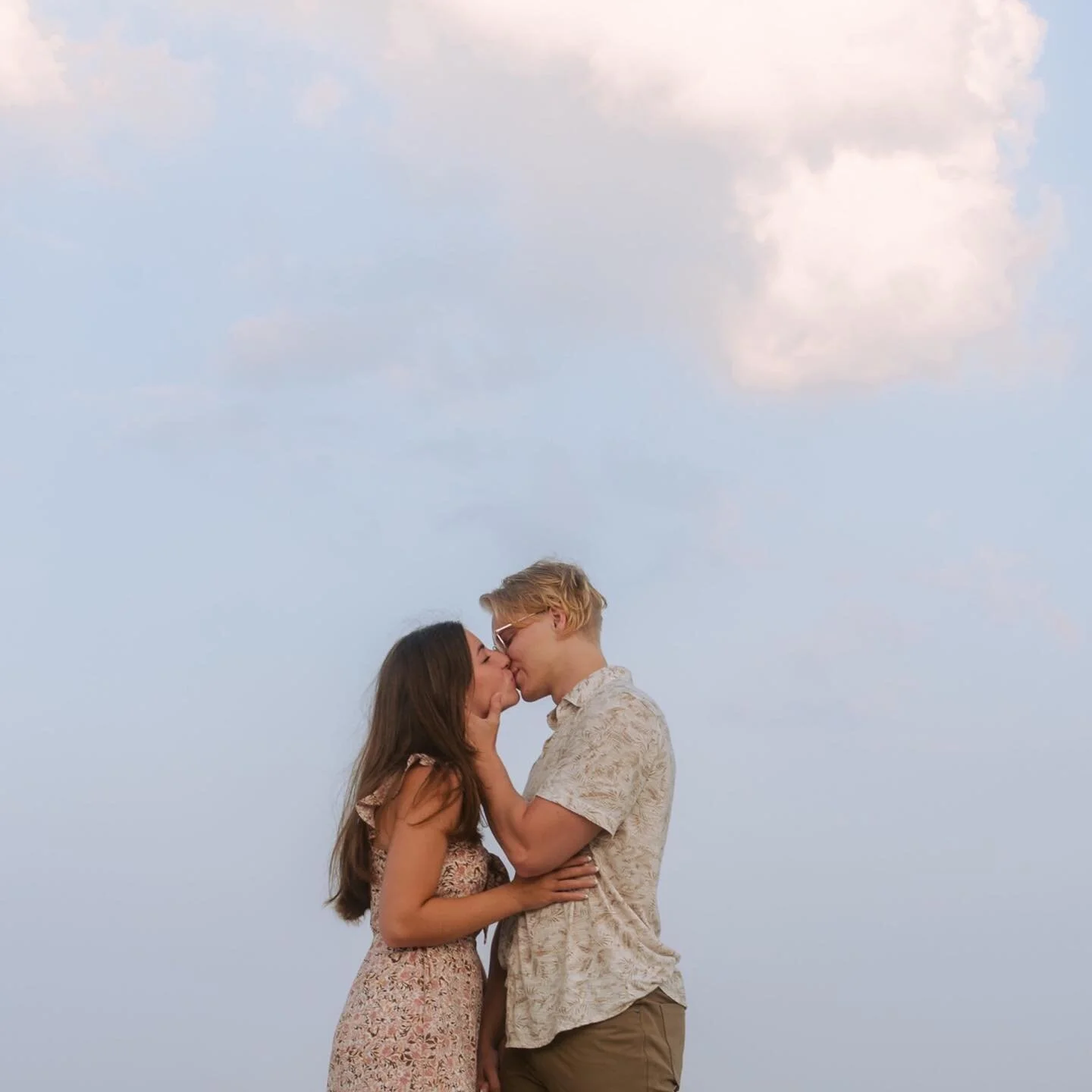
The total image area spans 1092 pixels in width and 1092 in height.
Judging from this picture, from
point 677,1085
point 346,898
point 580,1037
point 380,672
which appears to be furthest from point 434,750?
point 677,1085

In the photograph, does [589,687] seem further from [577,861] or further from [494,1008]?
[494,1008]

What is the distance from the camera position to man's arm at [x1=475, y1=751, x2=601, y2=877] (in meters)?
4.14

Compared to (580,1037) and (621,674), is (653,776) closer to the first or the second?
(621,674)

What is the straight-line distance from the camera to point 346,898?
14.9ft

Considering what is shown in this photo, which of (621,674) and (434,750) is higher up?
(621,674)

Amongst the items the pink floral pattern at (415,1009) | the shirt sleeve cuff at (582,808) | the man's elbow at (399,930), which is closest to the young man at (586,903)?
the shirt sleeve cuff at (582,808)

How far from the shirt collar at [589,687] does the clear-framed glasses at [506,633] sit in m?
0.25

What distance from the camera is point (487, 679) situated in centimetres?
449

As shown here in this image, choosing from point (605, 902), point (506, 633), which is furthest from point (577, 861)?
point (506, 633)

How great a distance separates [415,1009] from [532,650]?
43.5 inches

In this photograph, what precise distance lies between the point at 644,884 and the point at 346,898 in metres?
0.91

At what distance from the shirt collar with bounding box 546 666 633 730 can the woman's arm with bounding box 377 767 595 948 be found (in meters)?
0.50

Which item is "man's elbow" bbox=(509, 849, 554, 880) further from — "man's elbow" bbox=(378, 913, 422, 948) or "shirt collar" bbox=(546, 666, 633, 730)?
"shirt collar" bbox=(546, 666, 633, 730)

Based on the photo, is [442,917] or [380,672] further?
[380,672]
